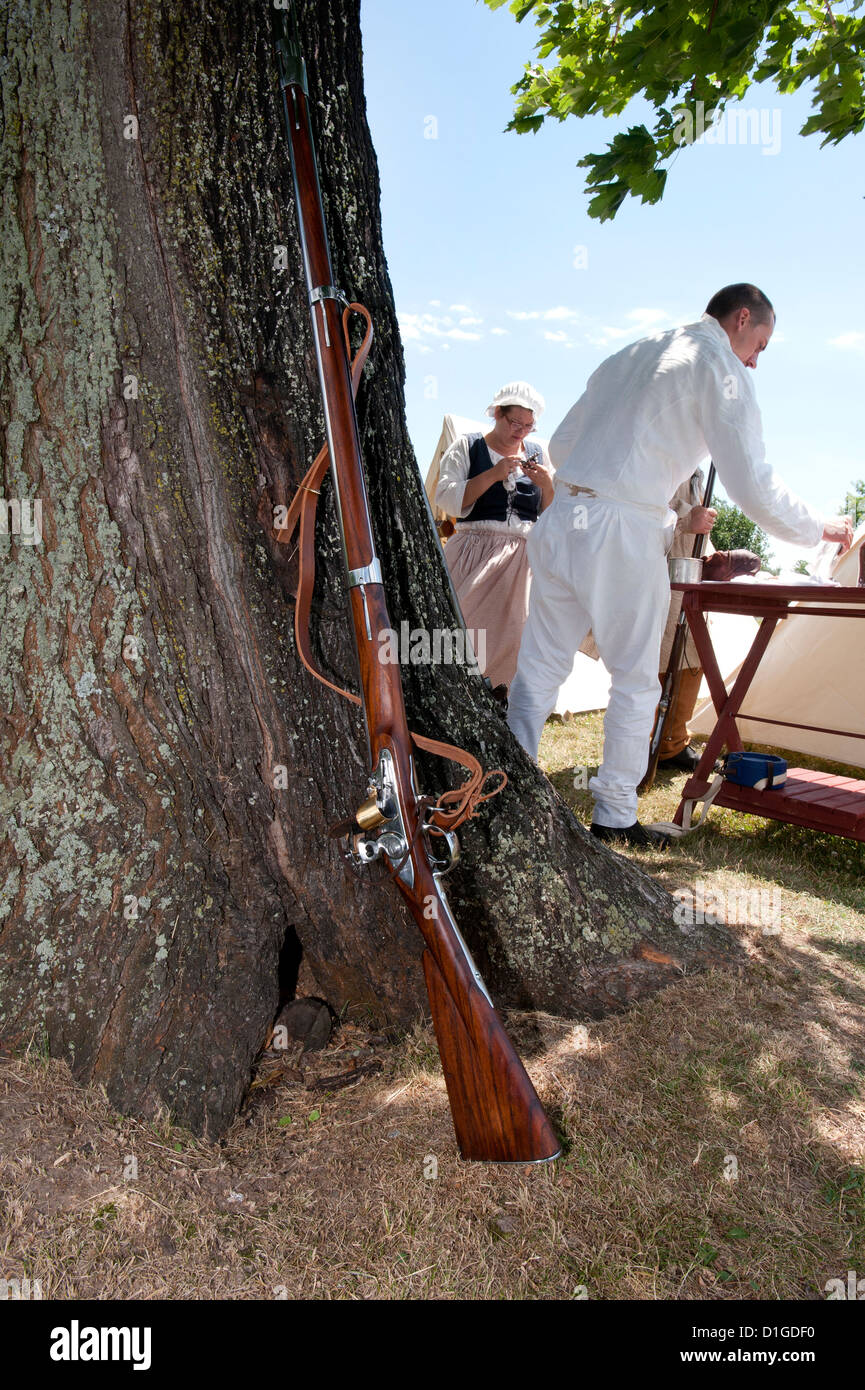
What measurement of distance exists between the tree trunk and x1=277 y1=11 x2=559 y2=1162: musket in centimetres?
16

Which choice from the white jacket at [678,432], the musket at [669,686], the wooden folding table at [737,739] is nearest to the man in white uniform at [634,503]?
the white jacket at [678,432]

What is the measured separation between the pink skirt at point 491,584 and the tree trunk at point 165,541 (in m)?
2.96

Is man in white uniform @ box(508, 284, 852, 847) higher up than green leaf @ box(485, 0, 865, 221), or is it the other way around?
green leaf @ box(485, 0, 865, 221)

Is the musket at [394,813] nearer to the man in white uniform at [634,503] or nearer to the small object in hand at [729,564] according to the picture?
the man in white uniform at [634,503]

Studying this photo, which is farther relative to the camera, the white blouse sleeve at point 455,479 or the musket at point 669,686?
the musket at point 669,686

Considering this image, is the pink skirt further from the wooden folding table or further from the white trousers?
the white trousers

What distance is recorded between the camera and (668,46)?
3.04 meters

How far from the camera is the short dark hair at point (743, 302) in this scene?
3.89 m

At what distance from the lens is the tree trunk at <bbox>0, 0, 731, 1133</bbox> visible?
6.27ft

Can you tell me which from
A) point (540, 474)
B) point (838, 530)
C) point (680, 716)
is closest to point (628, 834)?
point (838, 530)

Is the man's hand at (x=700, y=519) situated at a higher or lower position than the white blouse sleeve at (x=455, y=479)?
lower

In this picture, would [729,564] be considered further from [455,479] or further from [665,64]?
[665,64]

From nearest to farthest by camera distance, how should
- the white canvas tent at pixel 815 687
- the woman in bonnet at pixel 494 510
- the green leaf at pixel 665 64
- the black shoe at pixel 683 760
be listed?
the green leaf at pixel 665 64 < the woman in bonnet at pixel 494 510 < the black shoe at pixel 683 760 < the white canvas tent at pixel 815 687

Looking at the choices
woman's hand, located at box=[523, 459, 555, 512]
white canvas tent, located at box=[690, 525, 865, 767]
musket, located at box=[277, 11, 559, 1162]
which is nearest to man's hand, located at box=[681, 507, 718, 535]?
woman's hand, located at box=[523, 459, 555, 512]
